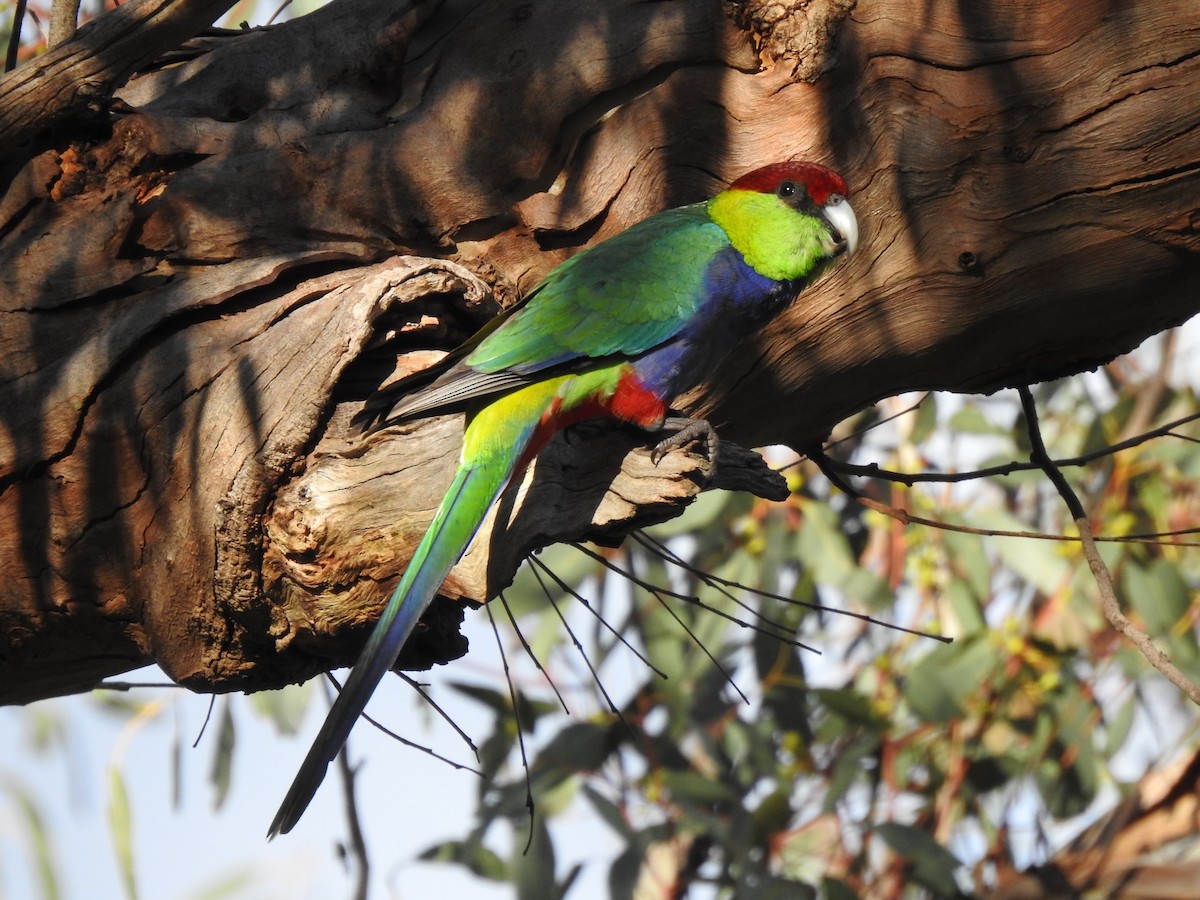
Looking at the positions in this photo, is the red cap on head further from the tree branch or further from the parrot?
the tree branch

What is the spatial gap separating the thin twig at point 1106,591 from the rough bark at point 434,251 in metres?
0.23

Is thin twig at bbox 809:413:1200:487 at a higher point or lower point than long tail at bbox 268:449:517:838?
lower

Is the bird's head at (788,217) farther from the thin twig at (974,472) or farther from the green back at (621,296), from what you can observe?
the thin twig at (974,472)

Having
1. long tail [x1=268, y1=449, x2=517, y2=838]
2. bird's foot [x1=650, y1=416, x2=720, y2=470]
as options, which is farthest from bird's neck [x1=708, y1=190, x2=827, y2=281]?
long tail [x1=268, y1=449, x2=517, y2=838]

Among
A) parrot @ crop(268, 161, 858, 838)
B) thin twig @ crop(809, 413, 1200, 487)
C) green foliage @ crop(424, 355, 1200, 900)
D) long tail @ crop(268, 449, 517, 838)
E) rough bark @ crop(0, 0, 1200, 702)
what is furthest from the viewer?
green foliage @ crop(424, 355, 1200, 900)

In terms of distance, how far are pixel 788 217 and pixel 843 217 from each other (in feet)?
0.48

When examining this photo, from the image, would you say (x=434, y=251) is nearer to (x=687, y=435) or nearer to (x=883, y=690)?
(x=687, y=435)

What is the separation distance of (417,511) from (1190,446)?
301 centimetres

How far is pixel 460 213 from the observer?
2404 mm

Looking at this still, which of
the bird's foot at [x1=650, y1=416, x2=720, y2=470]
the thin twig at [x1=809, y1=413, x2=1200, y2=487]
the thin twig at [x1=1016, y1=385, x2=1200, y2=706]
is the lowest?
the thin twig at [x1=1016, y1=385, x2=1200, y2=706]

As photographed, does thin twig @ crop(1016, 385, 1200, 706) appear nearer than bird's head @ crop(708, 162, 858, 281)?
Yes

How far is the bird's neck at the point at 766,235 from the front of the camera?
8.20 feet

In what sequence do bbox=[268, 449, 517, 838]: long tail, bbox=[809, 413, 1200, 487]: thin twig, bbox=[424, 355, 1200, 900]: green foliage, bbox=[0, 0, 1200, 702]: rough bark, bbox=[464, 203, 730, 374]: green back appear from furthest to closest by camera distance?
bbox=[424, 355, 1200, 900]: green foliage, bbox=[809, 413, 1200, 487]: thin twig, bbox=[464, 203, 730, 374]: green back, bbox=[0, 0, 1200, 702]: rough bark, bbox=[268, 449, 517, 838]: long tail

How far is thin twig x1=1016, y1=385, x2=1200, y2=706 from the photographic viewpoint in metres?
2.15
